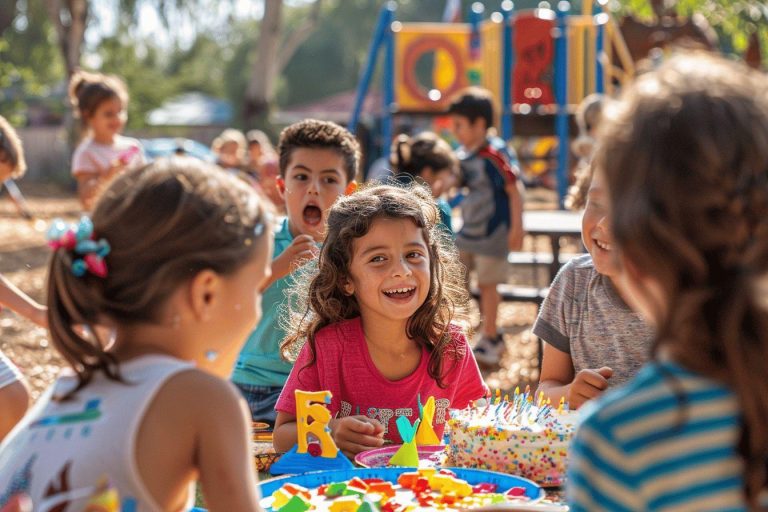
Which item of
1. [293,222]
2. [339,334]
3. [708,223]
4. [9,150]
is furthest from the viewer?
[9,150]

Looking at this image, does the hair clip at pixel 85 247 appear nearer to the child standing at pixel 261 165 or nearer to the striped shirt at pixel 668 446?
the striped shirt at pixel 668 446

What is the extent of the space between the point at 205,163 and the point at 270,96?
24.0 meters

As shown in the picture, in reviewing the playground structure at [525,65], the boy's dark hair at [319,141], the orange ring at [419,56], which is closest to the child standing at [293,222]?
the boy's dark hair at [319,141]

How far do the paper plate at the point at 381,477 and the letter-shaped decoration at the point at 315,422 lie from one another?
20 cm

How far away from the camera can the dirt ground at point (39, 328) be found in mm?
7004

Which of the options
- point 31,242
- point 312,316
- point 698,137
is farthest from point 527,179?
point 698,137

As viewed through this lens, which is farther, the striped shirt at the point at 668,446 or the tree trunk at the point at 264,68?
the tree trunk at the point at 264,68

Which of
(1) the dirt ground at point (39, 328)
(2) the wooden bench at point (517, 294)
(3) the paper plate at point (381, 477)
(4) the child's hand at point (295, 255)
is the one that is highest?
(4) the child's hand at point (295, 255)

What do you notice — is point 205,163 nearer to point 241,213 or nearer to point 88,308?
point 241,213

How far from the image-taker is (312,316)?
3074 mm

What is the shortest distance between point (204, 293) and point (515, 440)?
75 centimetres

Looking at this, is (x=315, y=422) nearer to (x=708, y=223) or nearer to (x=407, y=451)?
(x=407, y=451)

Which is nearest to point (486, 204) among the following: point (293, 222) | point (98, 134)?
point (98, 134)

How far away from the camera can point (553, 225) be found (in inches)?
275
